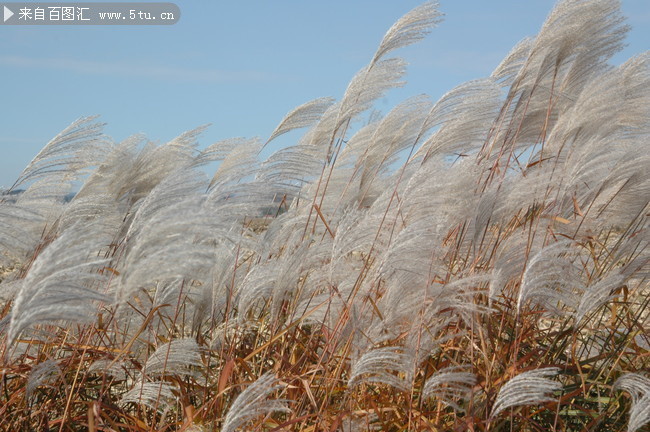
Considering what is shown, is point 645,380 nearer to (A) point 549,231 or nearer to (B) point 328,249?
(A) point 549,231

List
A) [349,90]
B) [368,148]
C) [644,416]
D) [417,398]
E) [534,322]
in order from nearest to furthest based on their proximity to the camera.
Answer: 1. [644,416]
2. [417,398]
3. [534,322]
4. [349,90]
5. [368,148]

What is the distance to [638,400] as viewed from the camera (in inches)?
88.3

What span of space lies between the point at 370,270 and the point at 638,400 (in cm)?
94

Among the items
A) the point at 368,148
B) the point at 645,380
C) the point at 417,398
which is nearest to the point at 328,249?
the point at 417,398

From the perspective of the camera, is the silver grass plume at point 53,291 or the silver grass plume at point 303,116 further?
the silver grass plume at point 303,116

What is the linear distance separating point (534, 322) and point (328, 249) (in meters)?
0.92

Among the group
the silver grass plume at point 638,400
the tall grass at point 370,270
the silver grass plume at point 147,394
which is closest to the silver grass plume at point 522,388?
the tall grass at point 370,270

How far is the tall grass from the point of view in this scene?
2.20 m

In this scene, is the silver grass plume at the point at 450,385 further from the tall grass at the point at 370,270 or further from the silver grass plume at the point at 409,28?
the silver grass plume at the point at 409,28

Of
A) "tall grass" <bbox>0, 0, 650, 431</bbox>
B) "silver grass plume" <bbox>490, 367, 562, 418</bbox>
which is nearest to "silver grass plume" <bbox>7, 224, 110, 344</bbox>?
"tall grass" <bbox>0, 0, 650, 431</bbox>

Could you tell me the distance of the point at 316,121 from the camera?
3.46 meters

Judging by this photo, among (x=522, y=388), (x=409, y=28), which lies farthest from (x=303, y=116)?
(x=522, y=388)

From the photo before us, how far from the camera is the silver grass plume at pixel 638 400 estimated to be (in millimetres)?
2092

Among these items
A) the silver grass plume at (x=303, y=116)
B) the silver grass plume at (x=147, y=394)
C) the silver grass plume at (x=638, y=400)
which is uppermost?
the silver grass plume at (x=303, y=116)
